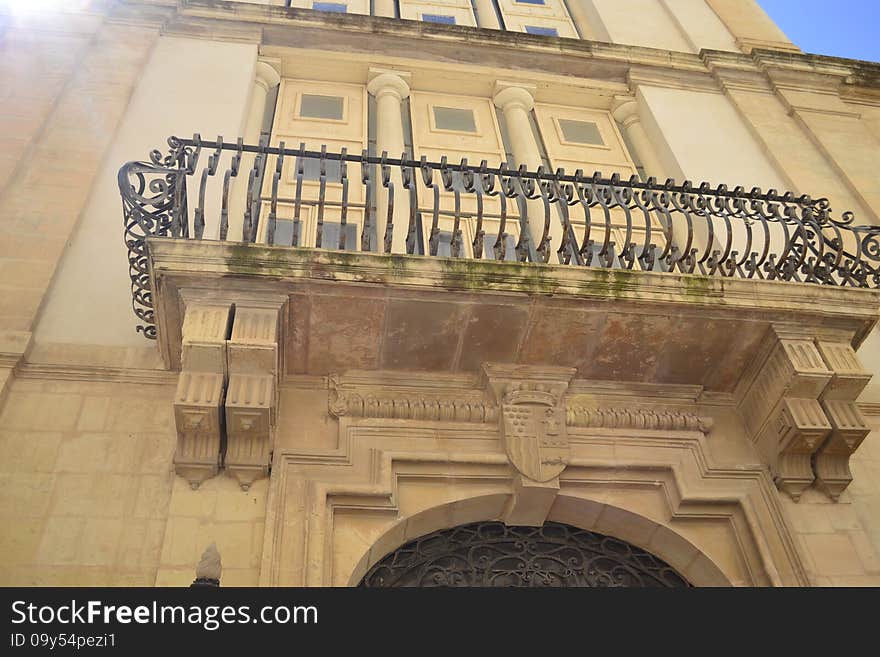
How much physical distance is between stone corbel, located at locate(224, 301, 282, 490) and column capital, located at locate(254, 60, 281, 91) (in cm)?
538

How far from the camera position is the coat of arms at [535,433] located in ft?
18.9

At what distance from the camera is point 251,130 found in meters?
9.09

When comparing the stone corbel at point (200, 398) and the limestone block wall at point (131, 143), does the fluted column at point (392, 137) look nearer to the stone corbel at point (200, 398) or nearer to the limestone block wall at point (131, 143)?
the limestone block wall at point (131, 143)

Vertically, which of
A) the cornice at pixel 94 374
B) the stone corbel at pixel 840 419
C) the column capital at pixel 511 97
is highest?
the column capital at pixel 511 97

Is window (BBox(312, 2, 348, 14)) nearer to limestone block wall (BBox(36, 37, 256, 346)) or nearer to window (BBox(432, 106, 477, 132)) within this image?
limestone block wall (BBox(36, 37, 256, 346))

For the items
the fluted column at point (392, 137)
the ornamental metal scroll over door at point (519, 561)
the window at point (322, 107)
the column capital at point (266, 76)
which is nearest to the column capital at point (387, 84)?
the fluted column at point (392, 137)

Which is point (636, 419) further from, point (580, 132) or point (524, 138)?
point (580, 132)

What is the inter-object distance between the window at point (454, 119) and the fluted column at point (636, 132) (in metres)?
1.81

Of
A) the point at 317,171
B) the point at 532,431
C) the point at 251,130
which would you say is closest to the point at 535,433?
the point at 532,431

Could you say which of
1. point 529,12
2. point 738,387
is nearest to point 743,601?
point 738,387

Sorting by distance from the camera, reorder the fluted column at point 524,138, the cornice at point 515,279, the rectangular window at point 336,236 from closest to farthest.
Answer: the cornice at point 515,279
the rectangular window at point 336,236
the fluted column at point 524,138

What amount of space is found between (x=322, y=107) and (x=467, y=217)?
339 centimetres

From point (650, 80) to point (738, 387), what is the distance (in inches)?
220

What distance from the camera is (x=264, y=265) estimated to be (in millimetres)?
5438
